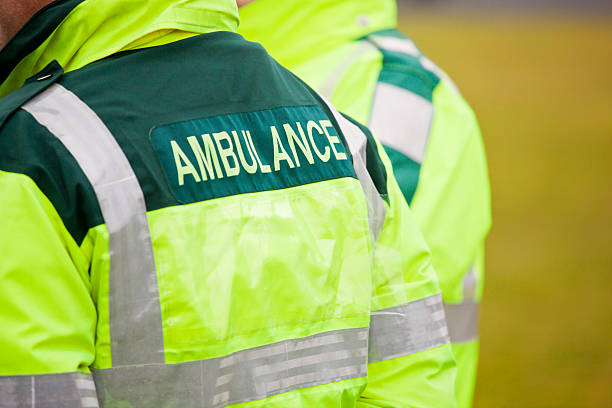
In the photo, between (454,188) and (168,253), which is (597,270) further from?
(168,253)

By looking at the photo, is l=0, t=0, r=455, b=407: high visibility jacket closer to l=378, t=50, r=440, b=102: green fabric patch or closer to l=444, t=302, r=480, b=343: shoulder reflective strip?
l=444, t=302, r=480, b=343: shoulder reflective strip

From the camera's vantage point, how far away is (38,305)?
1.33 metres

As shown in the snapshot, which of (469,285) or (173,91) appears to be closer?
(173,91)

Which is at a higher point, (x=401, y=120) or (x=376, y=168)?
(x=376, y=168)

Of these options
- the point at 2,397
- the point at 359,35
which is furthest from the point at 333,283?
the point at 359,35

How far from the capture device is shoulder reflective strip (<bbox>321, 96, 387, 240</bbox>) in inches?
68.9

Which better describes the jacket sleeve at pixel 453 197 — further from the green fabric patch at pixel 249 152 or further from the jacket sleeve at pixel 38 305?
the jacket sleeve at pixel 38 305

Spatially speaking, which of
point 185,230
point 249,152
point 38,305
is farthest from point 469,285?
point 38,305

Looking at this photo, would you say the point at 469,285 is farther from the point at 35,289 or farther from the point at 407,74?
the point at 35,289

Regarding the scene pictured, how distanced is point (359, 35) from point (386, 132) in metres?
0.37

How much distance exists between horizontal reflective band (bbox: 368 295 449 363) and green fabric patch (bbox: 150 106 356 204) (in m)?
0.30

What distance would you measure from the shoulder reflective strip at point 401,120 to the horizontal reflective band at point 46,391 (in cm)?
153

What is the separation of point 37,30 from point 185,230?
0.41 metres

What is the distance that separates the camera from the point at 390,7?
10.2ft
